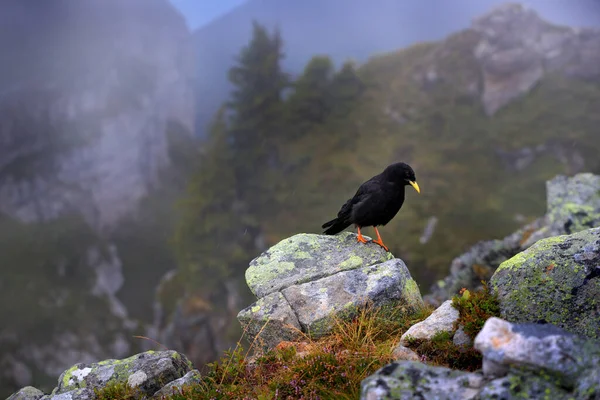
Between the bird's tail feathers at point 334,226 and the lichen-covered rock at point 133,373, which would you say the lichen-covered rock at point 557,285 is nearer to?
the bird's tail feathers at point 334,226

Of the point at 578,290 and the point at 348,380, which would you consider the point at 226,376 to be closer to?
the point at 348,380

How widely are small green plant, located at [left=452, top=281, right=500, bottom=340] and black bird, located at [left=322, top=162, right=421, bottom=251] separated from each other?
2717 mm

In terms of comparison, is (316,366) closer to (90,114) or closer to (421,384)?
(421,384)

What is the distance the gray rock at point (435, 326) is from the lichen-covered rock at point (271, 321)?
190 cm

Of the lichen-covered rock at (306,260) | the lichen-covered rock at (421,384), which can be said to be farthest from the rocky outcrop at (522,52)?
the lichen-covered rock at (421,384)

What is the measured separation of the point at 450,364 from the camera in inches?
207

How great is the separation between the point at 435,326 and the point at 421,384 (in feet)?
8.14

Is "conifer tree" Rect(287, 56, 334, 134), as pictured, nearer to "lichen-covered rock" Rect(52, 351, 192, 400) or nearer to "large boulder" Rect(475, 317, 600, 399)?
"lichen-covered rock" Rect(52, 351, 192, 400)

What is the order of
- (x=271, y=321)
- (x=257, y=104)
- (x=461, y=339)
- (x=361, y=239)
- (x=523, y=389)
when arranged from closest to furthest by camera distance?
(x=523, y=389)
(x=461, y=339)
(x=271, y=321)
(x=361, y=239)
(x=257, y=104)

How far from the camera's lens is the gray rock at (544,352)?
3.29 meters

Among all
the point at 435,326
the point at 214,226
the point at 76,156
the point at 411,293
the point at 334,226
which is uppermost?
the point at 76,156

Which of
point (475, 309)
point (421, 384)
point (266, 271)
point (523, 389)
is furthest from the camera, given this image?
point (266, 271)

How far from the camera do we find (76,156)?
88.0 metres

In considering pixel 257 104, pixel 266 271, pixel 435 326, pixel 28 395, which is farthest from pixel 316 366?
pixel 257 104
